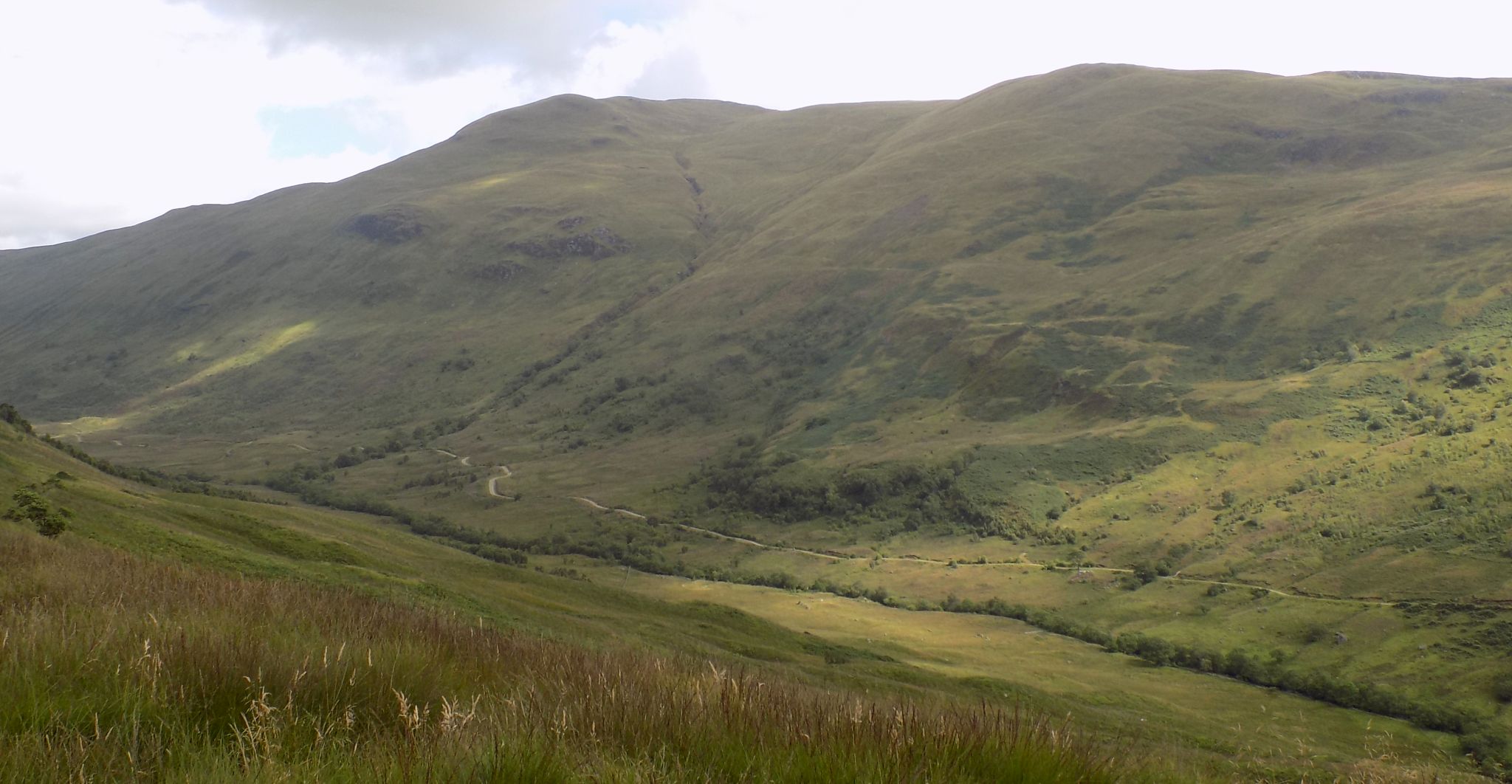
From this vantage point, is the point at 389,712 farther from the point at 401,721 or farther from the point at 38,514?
the point at 38,514

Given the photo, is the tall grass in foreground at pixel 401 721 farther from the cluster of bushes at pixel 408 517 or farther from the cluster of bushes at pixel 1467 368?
the cluster of bushes at pixel 1467 368

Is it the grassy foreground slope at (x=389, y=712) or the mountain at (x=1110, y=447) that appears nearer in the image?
the grassy foreground slope at (x=389, y=712)

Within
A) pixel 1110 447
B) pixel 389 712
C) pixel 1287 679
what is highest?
pixel 389 712

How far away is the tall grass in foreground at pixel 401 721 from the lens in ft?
13.5

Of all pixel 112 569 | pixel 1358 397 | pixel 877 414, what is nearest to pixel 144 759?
pixel 112 569

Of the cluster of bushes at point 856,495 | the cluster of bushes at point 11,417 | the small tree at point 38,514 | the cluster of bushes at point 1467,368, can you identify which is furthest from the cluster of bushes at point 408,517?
the cluster of bushes at point 1467,368

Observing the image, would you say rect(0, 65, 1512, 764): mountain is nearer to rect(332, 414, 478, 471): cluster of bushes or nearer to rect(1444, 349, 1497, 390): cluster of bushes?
rect(1444, 349, 1497, 390): cluster of bushes

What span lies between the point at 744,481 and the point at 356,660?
135007 millimetres

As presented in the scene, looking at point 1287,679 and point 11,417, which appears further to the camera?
point 1287,679

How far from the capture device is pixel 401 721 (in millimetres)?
5133

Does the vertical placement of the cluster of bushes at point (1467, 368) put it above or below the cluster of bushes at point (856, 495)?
above

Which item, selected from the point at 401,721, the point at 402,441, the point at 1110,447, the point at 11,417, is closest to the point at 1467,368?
the point at 1110,447

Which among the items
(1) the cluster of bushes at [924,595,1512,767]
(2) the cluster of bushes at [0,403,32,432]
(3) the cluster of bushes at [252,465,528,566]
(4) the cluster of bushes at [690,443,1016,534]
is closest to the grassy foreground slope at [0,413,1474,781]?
(1) the cluster of bushes at [924,595,1512,767]

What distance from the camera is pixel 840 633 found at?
239ft
